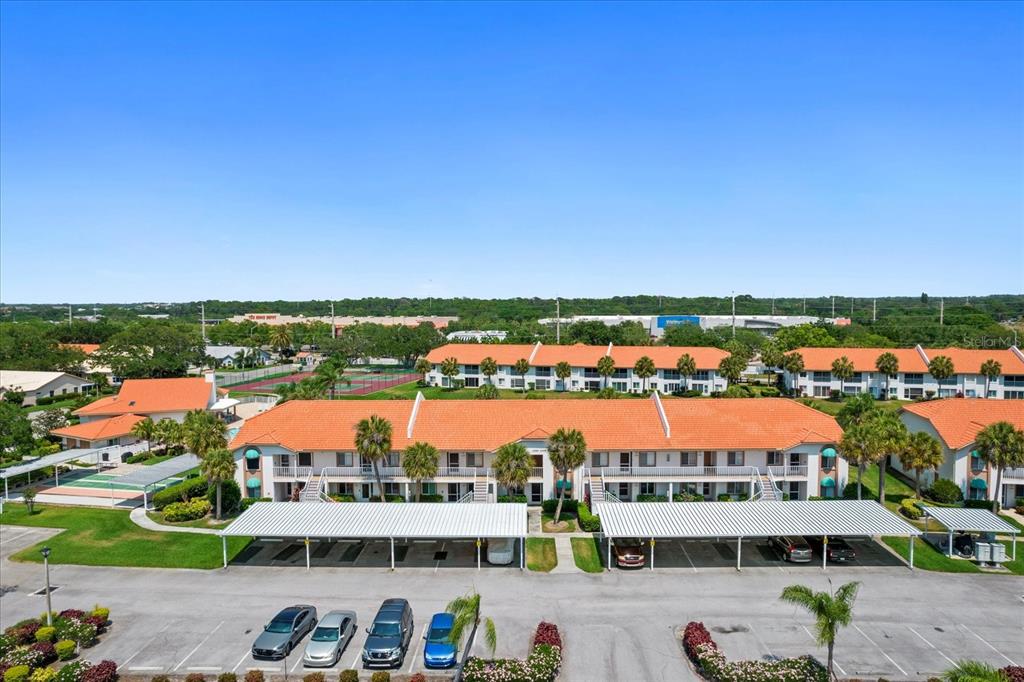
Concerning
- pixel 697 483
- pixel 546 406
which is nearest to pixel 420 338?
pixel 546 406

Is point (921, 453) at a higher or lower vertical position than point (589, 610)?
higher

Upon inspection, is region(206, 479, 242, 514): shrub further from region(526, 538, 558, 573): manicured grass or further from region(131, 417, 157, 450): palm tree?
region(526, 538, 558, 573): manicured grass

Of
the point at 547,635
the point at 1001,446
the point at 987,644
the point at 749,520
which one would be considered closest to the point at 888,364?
the point at 1001,446

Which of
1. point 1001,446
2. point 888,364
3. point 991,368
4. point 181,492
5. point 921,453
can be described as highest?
point 888,364

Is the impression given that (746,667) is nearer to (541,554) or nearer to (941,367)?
(541,554)

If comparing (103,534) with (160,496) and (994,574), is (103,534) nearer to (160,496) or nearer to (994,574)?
(160,496)

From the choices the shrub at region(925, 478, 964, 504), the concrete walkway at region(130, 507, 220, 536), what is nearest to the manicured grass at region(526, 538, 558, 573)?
the concrete walkway at region(130, 507, 220, 536)
